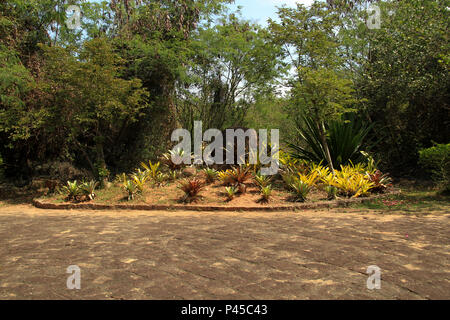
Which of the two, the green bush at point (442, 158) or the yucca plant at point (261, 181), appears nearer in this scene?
the green bush at point (442, 158)

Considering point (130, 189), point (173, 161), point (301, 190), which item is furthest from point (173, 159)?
point (301, 190)

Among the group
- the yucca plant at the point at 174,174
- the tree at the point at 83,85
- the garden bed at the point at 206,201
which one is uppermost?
the tree at the point at 83,85

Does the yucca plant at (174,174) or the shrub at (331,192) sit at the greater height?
the yucca plant at (174,174)

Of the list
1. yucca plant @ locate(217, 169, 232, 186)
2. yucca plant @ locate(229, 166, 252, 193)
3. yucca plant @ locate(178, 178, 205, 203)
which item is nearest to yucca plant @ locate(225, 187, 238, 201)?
yucca plant @ locate(229, 166, 252, 193)

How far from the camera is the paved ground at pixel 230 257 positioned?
283cm

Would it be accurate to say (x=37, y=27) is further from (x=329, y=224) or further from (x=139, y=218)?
(x=329, y=224)

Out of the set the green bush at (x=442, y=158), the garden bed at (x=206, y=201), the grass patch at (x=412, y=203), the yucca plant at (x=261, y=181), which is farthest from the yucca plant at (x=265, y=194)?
the green bush at (x=442, y=158)

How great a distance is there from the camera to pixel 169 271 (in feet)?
10.8

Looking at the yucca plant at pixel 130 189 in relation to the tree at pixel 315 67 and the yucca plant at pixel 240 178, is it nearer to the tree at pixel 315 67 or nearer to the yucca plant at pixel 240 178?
the yucca plant at pixel 240 178

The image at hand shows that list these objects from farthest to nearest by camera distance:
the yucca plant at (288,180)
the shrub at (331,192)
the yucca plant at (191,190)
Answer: the yucca plant at (288,180) < the yucca plant at (191,190) < the shrub at (331,192)

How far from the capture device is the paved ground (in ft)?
9.29

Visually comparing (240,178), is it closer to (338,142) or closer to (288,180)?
(288,180)
